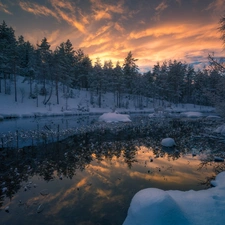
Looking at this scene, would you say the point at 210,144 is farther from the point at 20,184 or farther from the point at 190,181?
the point at 20,184

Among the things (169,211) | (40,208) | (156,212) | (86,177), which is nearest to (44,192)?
(40,208)

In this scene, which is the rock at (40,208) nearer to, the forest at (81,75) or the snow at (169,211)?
the snow at (169,211)

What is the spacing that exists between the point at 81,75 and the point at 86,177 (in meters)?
57.6

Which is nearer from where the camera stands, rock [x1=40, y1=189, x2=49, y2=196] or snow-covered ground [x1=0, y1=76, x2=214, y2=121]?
rock [x1=40, y1=189, x2=49, y2=196]

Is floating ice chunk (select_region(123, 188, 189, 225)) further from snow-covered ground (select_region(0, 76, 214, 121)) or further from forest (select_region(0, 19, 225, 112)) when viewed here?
forest (select_region(0, 19, 225, 112))

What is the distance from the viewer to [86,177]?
7.82 metres

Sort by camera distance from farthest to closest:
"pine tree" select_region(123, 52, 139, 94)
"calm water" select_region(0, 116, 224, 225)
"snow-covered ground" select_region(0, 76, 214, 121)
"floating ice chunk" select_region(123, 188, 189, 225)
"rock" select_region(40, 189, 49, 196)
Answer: "pine tree" select_region(123, 52, 139, 94)
"snow-covered ground" select_region(0, 76, 214, 121)
"rock" select_region(40, 189, 49, 196)
"calm water" select_region(0, 116, 224, 225)
"floating ice chunk" select_region(123, 188, 189, 225)

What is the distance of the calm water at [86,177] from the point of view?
5.26 meters

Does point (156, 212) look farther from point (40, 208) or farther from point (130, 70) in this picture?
point (130, 70)

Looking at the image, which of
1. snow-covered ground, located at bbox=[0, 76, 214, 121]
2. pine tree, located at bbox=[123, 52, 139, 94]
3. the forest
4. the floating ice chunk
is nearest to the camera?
the floating ice chunk

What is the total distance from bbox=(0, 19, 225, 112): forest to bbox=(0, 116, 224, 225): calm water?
106 feet

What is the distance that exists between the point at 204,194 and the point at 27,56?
60.9 metres

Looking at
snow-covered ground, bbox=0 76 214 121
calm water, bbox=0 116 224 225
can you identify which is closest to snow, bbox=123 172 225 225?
calm water, bbox=0 116 224 225

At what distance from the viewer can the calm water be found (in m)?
5.26
